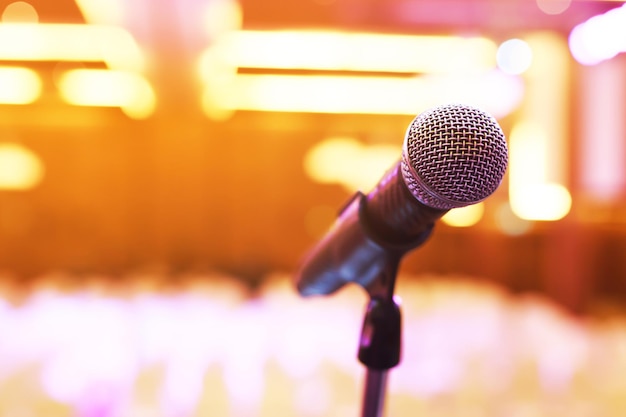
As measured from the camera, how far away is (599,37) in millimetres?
3896

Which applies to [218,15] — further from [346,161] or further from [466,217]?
[466,217]

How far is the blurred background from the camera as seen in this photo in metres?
2.29

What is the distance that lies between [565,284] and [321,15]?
10.4 ft

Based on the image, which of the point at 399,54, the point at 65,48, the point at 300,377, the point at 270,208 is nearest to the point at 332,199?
the point at 270,208

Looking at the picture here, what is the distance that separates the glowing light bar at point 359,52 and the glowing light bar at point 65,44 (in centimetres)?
76

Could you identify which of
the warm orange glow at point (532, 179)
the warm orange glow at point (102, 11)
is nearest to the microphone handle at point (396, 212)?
the warm orange glow at point (102, 11)

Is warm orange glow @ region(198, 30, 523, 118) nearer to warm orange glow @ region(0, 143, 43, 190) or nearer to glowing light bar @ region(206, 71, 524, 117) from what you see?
glowing light bar @ region(206, 71, 524, 117)

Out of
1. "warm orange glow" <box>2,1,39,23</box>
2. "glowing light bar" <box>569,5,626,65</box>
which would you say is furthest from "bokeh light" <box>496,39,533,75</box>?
"warm orange glow" <box>2,1,39,23</box>

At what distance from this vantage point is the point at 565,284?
4.70 meters

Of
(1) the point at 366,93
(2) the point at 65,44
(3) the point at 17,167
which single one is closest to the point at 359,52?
(1) the point at 366,93

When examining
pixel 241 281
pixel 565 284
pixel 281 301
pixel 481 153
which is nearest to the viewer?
pixel 481 153

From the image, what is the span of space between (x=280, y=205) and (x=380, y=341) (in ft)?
18.0

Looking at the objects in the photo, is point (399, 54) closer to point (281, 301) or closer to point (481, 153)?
point (281, 301)

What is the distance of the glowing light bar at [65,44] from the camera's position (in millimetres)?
3498
